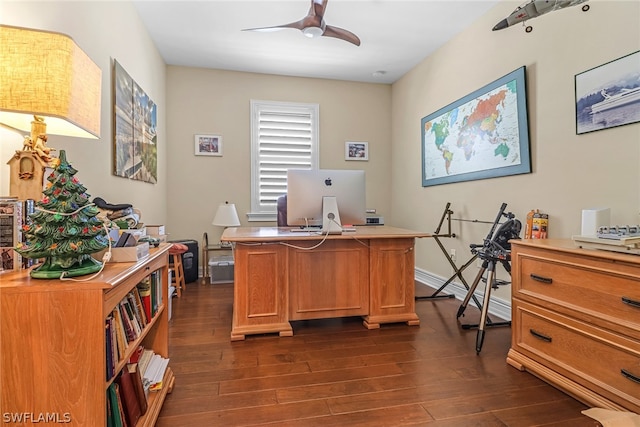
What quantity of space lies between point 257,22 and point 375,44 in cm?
138

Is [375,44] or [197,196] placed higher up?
[375,44]

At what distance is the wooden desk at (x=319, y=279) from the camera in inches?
102

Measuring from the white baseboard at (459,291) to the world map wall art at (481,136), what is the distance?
45.2 inches

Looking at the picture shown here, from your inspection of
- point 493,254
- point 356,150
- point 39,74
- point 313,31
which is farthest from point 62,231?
point 356,150

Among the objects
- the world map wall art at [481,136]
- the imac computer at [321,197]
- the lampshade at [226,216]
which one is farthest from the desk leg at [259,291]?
the world map wall art at [481,136]

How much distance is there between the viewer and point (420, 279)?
14.7 feet

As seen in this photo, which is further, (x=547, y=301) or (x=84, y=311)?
(x=547, y=301)

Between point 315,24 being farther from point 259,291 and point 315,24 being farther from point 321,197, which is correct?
point 259,291

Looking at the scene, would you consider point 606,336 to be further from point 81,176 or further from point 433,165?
point 81,176

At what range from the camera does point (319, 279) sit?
278 cm

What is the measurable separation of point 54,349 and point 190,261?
337 cm

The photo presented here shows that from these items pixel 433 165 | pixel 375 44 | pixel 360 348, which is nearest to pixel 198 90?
pixel 375 44

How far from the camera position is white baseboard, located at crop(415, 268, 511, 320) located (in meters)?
3.01

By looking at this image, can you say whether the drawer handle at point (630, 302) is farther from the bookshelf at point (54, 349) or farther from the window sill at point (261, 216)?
the window sill at point (261, 216)
